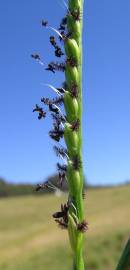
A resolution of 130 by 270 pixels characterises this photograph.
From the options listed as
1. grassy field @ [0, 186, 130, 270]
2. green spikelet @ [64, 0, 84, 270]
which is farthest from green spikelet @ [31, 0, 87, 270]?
grassy field @ [0, 186, 130, 270]

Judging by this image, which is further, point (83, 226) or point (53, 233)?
point (53, 233)

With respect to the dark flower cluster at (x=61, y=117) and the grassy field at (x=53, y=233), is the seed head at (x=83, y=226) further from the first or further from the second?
the grassy field at (x=53, y=233)

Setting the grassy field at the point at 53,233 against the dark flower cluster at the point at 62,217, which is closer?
the dark flower cluster at the point at 62,217

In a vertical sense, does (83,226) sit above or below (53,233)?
below

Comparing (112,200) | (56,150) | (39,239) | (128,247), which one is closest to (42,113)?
(56,150)

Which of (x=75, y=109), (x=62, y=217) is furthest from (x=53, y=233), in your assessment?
(x=75, y=109)

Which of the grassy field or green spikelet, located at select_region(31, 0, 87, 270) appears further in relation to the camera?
the grassy field

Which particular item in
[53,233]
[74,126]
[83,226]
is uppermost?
[53,233]

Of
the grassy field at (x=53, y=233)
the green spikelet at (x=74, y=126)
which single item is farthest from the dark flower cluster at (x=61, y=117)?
the grassy field at (x=53, y=233)

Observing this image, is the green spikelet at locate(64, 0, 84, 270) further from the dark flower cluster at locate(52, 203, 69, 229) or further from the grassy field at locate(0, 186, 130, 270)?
the grassy field at locate(0, 186, 130, 270)

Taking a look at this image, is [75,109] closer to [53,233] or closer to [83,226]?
[83,226]
